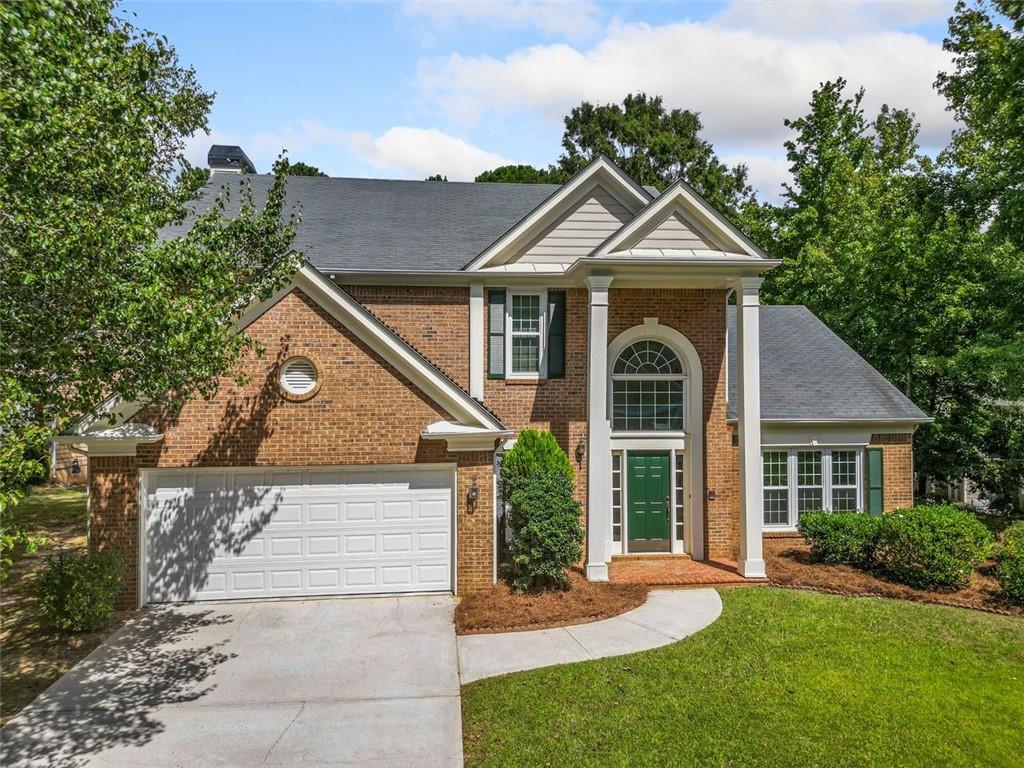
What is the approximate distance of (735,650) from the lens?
8820 millimetres

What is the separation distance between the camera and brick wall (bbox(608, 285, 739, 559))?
13.6 m

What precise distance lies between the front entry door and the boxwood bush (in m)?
2.82

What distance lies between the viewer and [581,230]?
45.9ft

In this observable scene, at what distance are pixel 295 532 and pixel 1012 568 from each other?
12.3 m

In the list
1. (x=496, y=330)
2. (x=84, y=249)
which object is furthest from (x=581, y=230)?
(x=84, y=249)

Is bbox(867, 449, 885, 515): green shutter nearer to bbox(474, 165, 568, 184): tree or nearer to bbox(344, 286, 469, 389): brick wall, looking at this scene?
bbox(344, 286, 469, 389): brick wall

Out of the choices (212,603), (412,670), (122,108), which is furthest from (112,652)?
(122,108)

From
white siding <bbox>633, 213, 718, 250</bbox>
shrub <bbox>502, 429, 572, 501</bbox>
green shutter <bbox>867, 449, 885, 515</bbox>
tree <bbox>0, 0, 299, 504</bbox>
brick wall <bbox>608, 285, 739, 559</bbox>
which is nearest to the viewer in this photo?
tree <bbox>0, 0, 299, 504</bbox>

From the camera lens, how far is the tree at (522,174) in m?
38.0

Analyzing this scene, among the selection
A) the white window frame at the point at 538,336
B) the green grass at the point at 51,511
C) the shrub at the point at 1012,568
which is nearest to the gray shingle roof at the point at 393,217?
the white window frame at the point at 538,336

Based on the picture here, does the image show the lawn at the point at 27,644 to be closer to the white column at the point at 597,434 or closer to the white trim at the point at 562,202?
the white column at the point at 597,434

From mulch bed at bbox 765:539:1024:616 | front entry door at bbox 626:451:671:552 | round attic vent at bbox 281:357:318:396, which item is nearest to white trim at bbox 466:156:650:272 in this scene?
round attic vent at bbox 281:357:318:396

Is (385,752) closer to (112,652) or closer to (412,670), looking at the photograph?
(412,670)

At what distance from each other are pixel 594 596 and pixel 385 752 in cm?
528
